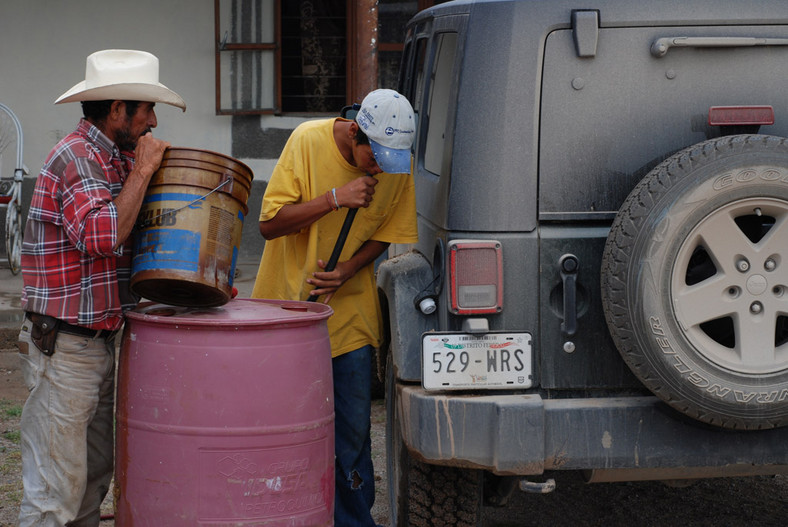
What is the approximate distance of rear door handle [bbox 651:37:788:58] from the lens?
9.71 feet

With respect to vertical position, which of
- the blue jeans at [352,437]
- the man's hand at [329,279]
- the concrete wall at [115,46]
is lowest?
the blue jeans at [352,437]

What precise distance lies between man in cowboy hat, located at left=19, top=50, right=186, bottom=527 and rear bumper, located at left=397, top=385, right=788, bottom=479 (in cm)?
97

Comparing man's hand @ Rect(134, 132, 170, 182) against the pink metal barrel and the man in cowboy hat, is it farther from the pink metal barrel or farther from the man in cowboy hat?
the pink metal barrel

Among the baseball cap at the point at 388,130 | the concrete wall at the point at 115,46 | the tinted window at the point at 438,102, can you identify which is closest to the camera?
the baseball cap at the point at 388,130

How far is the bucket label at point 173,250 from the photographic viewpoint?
2912mm

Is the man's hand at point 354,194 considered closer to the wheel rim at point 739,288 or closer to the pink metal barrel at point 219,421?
the pink metal barrel at point 219,421

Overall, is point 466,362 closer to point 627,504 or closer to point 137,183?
point 137,183

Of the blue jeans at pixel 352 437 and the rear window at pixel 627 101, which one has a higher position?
the rear window at pixel 627 101

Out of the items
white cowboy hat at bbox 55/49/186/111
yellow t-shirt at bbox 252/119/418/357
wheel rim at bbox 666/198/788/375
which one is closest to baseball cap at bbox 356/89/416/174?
yellow t-shirt at bbox 252/119/418/357

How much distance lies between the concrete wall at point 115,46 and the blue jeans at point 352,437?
264 inches

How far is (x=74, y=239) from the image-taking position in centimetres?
288

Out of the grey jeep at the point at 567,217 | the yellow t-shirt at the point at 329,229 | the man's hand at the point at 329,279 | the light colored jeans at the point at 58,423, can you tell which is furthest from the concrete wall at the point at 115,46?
the grey jeep at the point at 567,217

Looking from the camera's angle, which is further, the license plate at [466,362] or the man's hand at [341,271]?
the man's hand at [341,271]

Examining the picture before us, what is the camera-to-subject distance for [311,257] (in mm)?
3502
